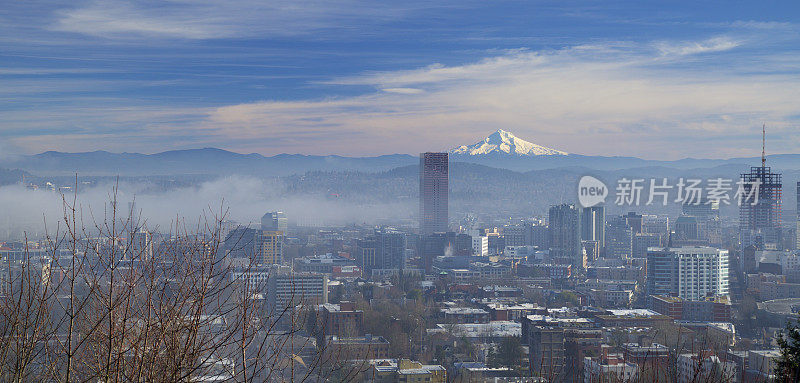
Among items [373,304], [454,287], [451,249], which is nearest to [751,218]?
[451,249]

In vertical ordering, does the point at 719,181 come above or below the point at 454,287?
above

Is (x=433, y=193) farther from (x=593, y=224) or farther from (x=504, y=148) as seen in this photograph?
(x=504, y=148)

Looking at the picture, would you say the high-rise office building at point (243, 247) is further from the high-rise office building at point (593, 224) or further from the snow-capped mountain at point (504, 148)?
the snow-capped mountain at point (504, 148)

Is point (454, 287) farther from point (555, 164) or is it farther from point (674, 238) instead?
point (555, 164)

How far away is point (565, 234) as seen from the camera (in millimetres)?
20234

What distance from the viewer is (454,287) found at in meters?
13.2

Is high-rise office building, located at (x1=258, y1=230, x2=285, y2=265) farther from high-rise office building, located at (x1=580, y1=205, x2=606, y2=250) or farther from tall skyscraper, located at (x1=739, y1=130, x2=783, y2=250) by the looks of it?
tall skyscraper, located at (x1=739, y1=130, x2=783, y2=250)

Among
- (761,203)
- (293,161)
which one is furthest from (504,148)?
(761,203)

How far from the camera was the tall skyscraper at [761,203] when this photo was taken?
18766 millimetres

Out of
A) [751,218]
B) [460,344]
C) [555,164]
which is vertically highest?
[555,164]

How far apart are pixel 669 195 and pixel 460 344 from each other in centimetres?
2107

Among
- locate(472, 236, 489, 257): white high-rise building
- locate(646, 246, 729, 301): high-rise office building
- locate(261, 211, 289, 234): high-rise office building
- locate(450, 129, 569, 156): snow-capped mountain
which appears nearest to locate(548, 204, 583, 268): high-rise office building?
locate(472, 236, 489, 257): white high-rise building

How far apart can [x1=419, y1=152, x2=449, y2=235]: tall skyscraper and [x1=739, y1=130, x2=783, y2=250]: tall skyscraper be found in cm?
899

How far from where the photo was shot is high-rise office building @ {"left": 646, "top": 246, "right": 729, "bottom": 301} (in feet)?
41.2
